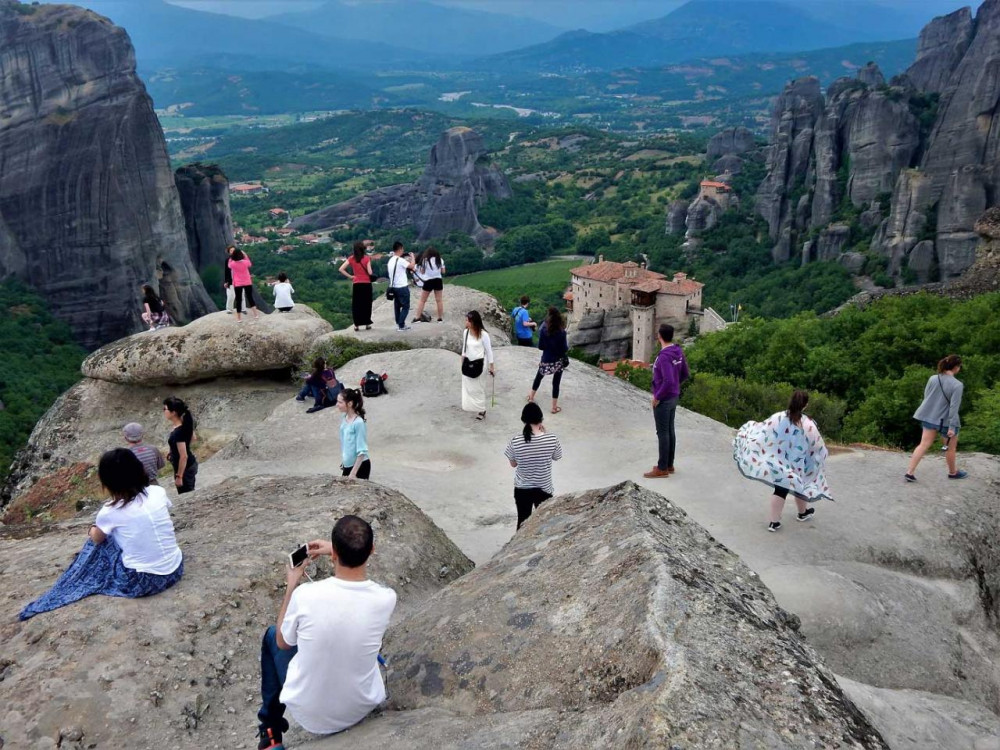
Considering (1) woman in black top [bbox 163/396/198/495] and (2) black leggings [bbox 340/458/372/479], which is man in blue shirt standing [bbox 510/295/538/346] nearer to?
(2) black leggings [bbox 340/458/372/479]

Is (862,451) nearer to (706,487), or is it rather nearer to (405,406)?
(706,487)

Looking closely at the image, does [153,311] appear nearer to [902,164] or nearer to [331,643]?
[331,643]

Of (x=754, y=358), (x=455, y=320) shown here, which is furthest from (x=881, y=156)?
(x=455, y=320)

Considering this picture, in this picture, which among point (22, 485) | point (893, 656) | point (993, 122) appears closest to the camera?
point (893, 656)

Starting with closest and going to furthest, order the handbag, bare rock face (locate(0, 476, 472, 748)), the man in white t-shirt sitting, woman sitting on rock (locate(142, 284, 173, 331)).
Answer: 1. the man in white t-shirt sitting
2. bare rock face (locate(0, 476, 472, 748))
3. the handbag
4. woman sitting on rock (locate(142, 284, 173, 331))

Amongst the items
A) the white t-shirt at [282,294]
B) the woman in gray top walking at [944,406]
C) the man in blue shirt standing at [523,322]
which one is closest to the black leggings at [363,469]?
the woman in gray top walking at [944,406]

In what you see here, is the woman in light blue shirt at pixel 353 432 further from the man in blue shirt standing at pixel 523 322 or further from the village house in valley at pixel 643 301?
the village house in valley at pixel 643 301

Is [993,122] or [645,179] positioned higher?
[993,122]

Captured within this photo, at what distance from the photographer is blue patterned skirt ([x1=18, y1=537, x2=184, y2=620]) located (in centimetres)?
583

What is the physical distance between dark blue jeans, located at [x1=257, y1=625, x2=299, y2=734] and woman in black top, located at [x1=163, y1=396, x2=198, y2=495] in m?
4.88

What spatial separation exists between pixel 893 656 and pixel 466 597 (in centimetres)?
393

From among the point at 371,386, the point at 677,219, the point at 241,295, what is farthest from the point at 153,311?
the point at 677,219

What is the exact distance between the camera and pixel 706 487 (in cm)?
1048

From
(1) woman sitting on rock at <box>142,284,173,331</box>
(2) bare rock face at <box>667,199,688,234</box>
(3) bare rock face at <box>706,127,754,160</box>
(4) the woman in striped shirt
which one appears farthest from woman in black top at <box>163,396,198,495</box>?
(3) bare rock face at <box>706,127,754,160</box>
